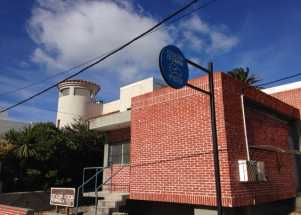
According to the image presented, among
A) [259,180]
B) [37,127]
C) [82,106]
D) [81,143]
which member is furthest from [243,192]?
[82,106]

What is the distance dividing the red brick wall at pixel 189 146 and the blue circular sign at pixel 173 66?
344 centimetres

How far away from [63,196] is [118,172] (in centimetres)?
264

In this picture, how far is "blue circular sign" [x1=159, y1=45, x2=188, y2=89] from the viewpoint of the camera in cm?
672

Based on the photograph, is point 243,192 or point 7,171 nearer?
point 243,192

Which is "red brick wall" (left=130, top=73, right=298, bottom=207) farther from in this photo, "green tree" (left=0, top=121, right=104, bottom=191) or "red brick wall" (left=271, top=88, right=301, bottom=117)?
"green tree" (left=0, top=121, right=104, bottom=191)

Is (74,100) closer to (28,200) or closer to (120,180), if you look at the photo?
(28,200)

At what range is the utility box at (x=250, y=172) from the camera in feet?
31.8

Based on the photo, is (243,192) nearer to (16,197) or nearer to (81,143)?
(16,197)

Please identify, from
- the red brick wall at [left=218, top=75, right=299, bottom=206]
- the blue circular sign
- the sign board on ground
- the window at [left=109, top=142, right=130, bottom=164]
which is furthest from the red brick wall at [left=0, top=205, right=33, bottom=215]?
the blue circular sign

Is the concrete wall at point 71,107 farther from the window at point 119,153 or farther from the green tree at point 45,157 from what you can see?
the window at point 119,153

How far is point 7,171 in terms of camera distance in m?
20.5

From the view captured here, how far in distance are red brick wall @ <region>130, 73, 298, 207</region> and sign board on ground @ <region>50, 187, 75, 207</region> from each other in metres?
2.42

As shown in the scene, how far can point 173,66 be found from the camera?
6977 millimetres

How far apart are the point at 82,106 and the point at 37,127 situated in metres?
15.1
